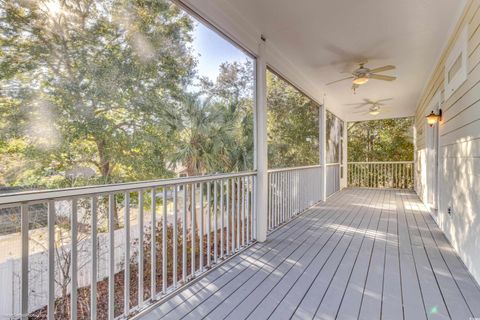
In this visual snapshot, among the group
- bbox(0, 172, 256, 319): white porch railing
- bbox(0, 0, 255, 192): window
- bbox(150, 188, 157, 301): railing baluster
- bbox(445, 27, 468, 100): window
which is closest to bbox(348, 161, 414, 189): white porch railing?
bbox(445, 27, 468, 100): window

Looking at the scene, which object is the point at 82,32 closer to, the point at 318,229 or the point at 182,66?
the point at 182,66

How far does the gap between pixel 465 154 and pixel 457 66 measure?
1.06 meters

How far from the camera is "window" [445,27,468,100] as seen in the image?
2539 mm

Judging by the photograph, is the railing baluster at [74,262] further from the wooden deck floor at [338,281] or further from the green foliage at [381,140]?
the green foliage at [381,140]

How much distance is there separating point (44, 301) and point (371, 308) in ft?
6.81

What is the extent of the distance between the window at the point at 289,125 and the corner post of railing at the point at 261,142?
43 centimetres

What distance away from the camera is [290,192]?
4.39 m

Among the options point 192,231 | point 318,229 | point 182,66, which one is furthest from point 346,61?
point 192,231

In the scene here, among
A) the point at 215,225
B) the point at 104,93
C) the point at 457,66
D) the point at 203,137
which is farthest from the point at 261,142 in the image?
the point at 457,66

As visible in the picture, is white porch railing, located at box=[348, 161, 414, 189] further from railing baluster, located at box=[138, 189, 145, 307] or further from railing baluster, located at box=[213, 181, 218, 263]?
railing baluster, located at box=[138, 189, 145, 307]

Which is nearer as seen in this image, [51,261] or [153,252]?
[51,261]

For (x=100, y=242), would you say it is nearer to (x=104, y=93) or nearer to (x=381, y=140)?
(x=104, y=93)

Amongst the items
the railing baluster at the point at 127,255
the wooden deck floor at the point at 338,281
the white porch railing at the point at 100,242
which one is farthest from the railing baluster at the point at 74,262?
the wooden deck floor at the point at 338,281

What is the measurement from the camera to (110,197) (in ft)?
5.24
